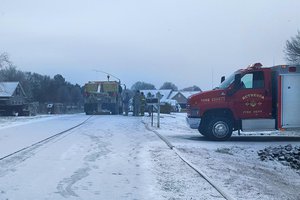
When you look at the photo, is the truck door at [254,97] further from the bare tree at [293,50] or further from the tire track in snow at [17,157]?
the bare tree at [293,50]

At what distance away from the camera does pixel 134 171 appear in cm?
1098

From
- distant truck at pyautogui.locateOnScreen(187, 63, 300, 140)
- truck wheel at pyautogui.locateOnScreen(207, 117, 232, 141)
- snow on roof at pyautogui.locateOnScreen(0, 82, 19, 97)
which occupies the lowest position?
truck wheel at pyautogui.locateOnScreen(207, 117, 232, 141)

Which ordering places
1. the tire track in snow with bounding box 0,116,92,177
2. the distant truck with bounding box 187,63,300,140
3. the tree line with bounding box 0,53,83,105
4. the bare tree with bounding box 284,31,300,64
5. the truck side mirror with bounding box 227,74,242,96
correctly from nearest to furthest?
1. the tire track in snow with bounding box 0,116,92,177
2. the distant truck with bounding box 187,63,300,140
3. the truck side mirror with bounding box 227,74,242,96
4. the bare tree with bounding box 284,31,300,64
5. the tree line with bounding box 0,53,83,105

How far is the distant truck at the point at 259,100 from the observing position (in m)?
18.2

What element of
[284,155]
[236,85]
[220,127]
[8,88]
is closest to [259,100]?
[236,85]

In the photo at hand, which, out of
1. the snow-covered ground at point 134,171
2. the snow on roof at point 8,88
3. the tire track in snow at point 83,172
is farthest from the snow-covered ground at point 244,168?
the snow on roof at point 8,88

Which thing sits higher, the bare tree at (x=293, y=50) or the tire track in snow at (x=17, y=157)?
the bare tree at (x=293, y=50)

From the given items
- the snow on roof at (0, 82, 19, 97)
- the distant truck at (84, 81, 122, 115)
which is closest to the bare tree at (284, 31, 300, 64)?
the distant truck at (84, 81, 122, 115)

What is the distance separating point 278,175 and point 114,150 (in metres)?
4.71

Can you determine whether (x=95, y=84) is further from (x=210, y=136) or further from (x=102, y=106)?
(x=210, y=136)

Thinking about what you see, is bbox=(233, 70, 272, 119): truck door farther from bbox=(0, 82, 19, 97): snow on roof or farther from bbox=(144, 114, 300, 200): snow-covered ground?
bbox=(0, 82, 19, 97): snow on roof

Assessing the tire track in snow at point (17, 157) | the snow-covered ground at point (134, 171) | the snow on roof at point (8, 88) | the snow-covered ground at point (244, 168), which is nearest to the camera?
the snow-covered ground at point (134, 171)

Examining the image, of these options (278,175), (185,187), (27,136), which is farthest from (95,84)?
(185,187)

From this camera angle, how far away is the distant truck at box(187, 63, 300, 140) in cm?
1825
